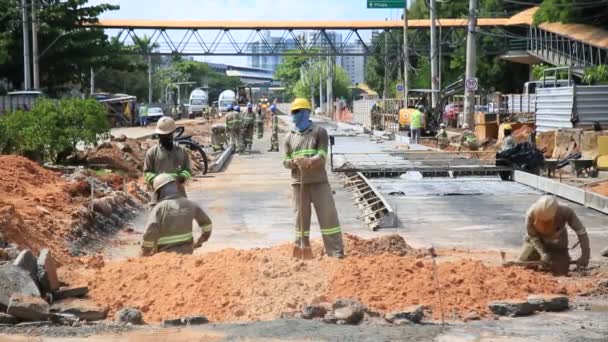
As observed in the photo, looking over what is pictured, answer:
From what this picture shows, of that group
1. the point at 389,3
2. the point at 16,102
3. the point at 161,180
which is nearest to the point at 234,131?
the point at 16,102

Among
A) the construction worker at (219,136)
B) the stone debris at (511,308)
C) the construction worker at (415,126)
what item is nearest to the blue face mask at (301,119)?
the stone debris at (511,308)

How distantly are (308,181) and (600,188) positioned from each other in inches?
415

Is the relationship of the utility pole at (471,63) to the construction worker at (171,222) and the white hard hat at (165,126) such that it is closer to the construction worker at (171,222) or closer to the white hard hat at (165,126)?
the white hard hat at (165,126)

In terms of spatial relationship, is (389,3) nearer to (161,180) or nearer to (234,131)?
(234,131)

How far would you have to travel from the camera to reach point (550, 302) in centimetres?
880

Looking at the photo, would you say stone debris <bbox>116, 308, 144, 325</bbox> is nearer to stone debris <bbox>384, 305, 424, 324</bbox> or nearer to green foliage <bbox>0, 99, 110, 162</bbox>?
stone debris <bbox>384, 305, 424, 324</bbox>

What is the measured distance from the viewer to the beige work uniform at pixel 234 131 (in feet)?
118

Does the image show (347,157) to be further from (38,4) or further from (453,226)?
(38,4)

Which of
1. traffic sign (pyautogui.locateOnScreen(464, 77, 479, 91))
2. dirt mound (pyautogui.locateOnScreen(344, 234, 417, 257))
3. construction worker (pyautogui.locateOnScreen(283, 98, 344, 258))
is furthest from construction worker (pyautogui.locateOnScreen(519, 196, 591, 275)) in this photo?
traffic sign (pyautogui.locateOnScreen(464, 77, 479, 91))

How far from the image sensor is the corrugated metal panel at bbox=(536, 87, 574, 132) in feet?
98.5

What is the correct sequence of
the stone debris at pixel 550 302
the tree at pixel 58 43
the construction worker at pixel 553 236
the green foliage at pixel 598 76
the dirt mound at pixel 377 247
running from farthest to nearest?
the tree at pixel 58 43
the green foliage at pixel 598 76
the dirt mound at pixel 377 247
the construction worker at pixel 553 236
the stone debris at pixel 550 302

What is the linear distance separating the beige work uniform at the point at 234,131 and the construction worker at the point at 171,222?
25912 millimetres

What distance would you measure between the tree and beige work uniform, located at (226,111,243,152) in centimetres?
2061

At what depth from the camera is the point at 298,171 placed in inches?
440
